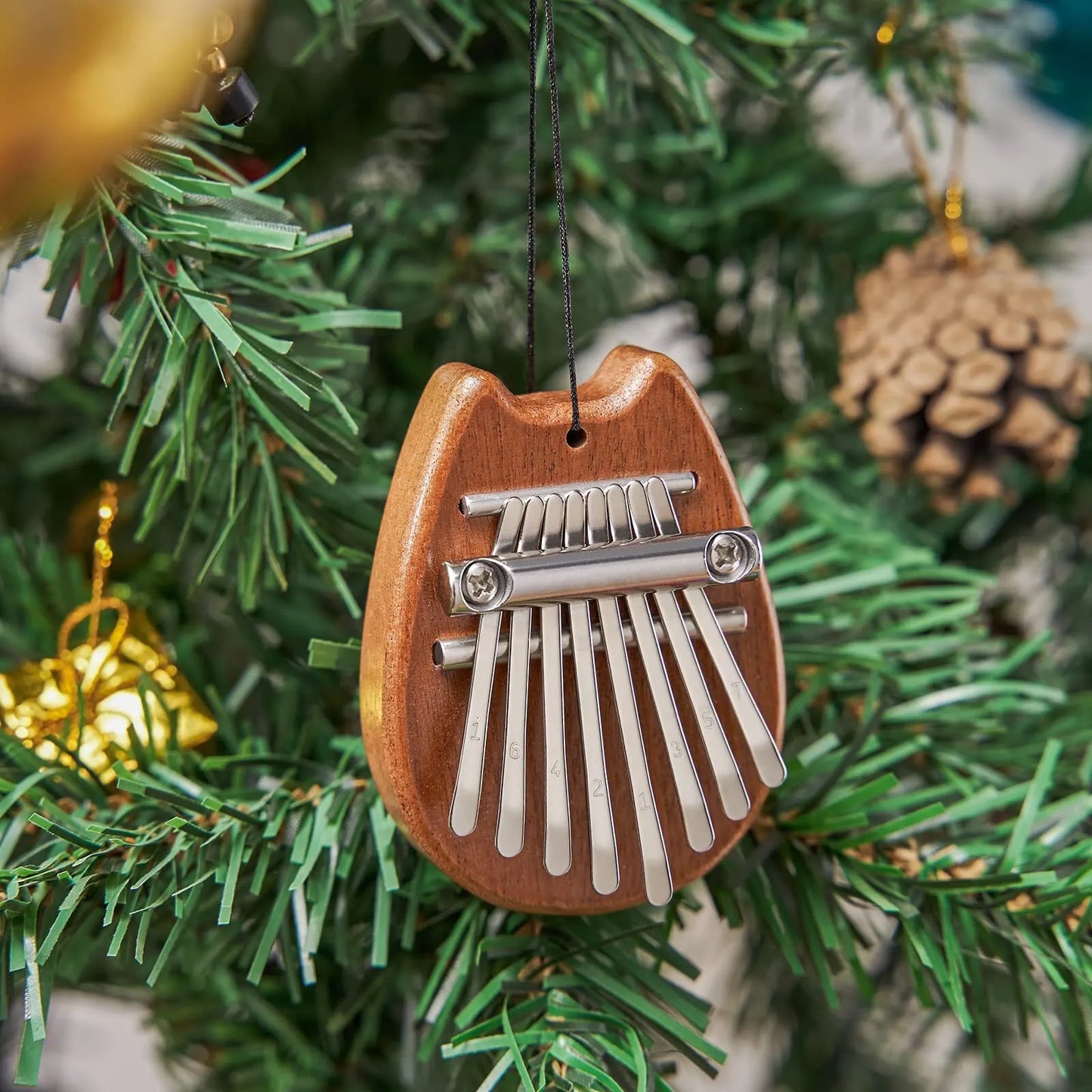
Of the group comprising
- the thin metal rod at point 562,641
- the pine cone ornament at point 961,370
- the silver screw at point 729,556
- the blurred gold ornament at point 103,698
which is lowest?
the blurred gold ornament at point 103,698

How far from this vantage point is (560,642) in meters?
0.26

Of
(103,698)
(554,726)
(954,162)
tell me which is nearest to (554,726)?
(554,726)

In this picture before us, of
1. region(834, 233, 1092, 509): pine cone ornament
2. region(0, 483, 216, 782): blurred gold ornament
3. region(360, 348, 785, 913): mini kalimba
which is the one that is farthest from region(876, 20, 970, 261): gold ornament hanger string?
region(0, 483, 216, 782): blurred gold ornament

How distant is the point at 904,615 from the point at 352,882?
0.21 meters

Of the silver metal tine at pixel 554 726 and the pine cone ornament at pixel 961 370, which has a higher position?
the pine cone ornament at pixel 961 370

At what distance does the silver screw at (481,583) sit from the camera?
0.83ft

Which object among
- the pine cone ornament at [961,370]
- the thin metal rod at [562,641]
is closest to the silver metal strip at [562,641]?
the thin metal rod at [562,641]

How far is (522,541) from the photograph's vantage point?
10.3 inches

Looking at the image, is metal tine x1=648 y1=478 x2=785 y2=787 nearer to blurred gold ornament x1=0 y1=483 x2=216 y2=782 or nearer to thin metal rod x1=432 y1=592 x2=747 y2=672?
thin metal rod x1=432 y1=592 x2=747 y2=672

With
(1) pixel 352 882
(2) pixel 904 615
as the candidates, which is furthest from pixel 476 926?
(2) pixel 904 615

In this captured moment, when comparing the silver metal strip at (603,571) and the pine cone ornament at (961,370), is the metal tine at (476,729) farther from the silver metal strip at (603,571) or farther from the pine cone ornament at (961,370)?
the pine cone ornament at (961,370)

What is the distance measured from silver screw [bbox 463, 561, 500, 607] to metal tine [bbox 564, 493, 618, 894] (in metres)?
0.02

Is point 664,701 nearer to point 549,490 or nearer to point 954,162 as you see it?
point 549,490

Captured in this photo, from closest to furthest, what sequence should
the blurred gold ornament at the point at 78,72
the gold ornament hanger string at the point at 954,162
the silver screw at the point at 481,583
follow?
the blurred gold ornament at the point at 78,72 < the silver screw at the point at 481,583 < the gold ornament hanger string at the point at 954,162
